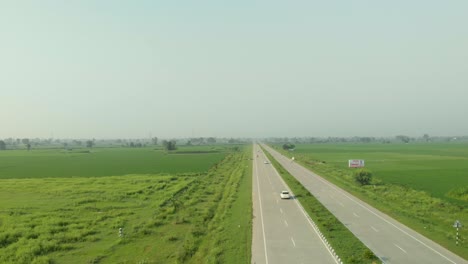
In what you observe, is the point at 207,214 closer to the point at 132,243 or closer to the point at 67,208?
the point at 132,243

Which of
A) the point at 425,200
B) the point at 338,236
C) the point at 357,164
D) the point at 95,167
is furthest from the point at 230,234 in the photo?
the point at 95,167

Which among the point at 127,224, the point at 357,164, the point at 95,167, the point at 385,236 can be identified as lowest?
the point at 127,224

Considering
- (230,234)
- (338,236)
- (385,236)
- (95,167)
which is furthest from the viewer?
(95,167)

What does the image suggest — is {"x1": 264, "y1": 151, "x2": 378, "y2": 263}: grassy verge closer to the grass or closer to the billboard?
the billboard

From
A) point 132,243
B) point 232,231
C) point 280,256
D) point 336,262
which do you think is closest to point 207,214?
point 232,231

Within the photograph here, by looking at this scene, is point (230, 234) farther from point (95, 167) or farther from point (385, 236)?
point (95, 167)

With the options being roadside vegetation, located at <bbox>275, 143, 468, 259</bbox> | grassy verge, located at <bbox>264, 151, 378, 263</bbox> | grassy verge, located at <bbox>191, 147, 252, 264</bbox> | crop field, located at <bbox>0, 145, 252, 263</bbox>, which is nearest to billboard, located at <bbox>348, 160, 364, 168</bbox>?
roadside vegetation, located at <bbox>275, 143, 468, 259</bbox>
